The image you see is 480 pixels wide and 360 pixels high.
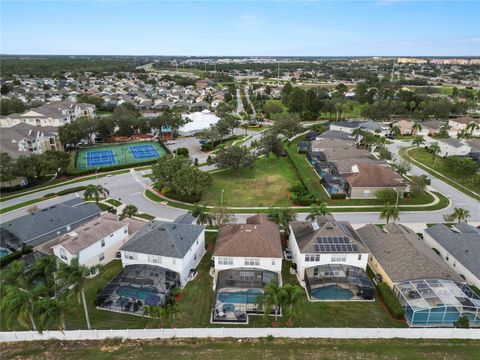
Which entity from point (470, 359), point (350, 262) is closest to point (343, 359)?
point (470, 359)

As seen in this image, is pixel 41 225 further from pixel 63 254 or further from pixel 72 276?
pixel 72 276

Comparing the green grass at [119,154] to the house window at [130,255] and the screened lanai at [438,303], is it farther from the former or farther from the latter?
the screened lanai at [438,303]

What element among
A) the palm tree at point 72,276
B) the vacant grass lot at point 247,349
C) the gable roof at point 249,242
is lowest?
the vacant grass lot at point 247,349

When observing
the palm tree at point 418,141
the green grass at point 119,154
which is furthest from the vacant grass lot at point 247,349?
the palm tree at point 418,141

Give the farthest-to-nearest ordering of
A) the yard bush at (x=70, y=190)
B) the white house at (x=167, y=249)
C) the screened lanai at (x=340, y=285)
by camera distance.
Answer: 1. the yard bush at (x=70, y=190)
2. the white house at (x=167, y=249)
3. the screened lanai at (x=340, y=285)

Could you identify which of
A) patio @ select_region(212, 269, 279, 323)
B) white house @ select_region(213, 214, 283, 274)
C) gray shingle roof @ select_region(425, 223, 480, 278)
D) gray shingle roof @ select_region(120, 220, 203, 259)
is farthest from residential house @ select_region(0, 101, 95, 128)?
gray shingle roof @ select_region(425, 223, 480, 278)

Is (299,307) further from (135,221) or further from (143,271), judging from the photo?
(135,221)

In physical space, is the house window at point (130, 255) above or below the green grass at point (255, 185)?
above
